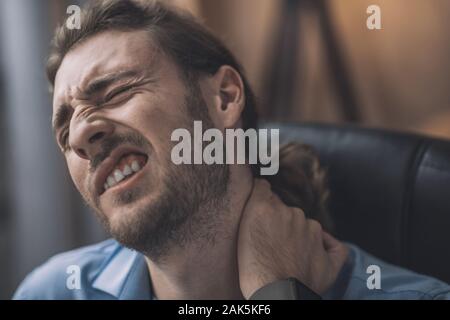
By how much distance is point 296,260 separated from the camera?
2.45ft

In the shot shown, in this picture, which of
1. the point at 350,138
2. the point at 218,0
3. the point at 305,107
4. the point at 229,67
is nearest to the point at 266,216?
the point at 229,67

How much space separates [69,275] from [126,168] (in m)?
0.26

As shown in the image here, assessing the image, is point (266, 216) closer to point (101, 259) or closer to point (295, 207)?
point (295, 207)

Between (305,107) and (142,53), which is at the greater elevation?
(142,53)

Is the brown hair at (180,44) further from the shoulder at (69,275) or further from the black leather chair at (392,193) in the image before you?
the shoulder at (69,275)

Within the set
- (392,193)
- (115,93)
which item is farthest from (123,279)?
(392,193)

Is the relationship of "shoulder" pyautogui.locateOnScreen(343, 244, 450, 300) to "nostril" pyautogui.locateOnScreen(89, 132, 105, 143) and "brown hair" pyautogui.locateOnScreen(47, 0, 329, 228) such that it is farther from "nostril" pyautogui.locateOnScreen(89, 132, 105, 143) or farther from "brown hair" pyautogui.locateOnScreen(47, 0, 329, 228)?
"nostril" pyautogui.locateOnScreen(89, 132, 105, 143)

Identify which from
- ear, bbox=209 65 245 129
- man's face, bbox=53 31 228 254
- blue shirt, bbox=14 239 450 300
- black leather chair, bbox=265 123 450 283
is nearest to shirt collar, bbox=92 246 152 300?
blue shirt, bbox=14 239 450 300

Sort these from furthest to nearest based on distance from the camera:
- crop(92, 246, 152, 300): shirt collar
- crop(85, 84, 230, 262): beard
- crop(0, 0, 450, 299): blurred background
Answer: crop(0, 0, 450, 299): blurred background, crop(92, 246, 152, 300): shirt collar, crop(85, 84, 230, 262): beard

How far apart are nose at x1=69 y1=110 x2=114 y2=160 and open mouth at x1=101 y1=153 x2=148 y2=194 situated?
0.03m

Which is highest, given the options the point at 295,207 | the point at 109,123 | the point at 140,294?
the point at 109,123

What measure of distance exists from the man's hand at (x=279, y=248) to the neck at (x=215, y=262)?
0.01 m

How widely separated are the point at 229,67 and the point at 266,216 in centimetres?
20

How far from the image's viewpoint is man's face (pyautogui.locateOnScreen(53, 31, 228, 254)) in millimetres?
698
